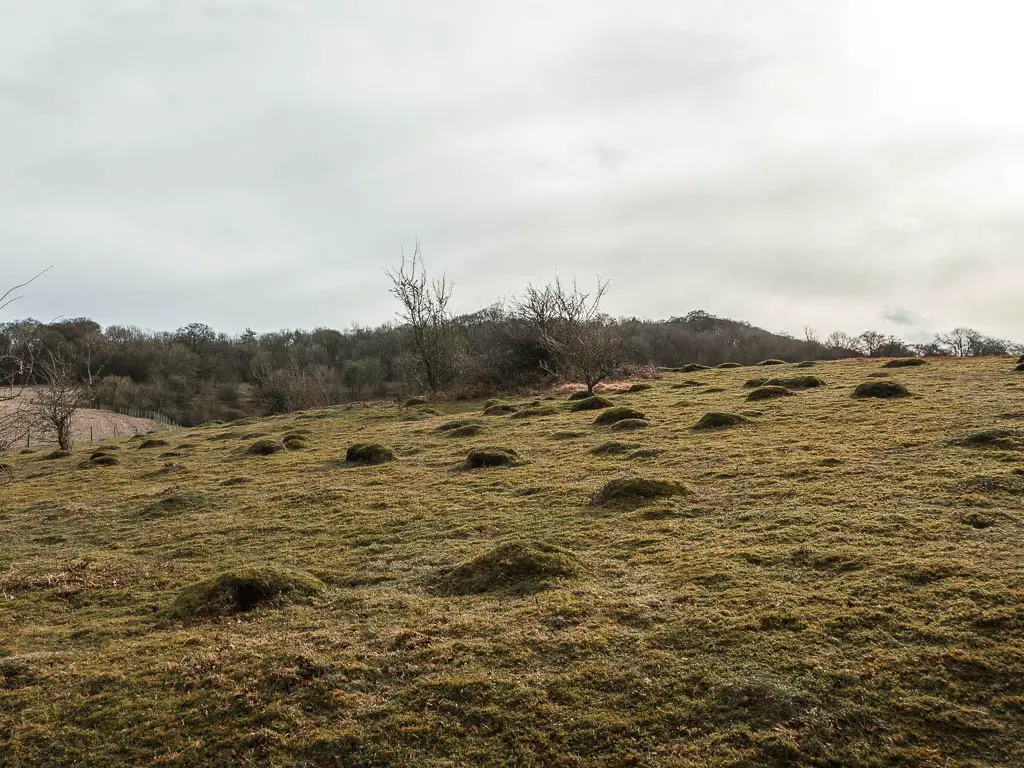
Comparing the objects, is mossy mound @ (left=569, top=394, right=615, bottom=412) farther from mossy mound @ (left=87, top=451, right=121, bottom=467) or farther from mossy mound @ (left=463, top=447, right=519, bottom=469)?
mossy mound @ (left=87, top=451, right=121, bottom=467)

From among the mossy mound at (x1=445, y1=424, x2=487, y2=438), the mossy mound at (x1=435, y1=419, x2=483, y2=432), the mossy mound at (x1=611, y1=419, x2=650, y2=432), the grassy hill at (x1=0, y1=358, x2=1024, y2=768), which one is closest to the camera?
the grassy hill at (x1=0, y1=358, x2=1024, y2=768)

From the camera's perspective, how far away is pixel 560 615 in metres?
6.52

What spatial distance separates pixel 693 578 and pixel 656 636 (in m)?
1.47

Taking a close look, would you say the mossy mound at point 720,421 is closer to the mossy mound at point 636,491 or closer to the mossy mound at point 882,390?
the mossy mound at point 882,390

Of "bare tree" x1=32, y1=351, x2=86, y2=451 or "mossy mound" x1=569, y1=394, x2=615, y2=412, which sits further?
"bare tree" x1=32, y1=351, x2=86, y2=451

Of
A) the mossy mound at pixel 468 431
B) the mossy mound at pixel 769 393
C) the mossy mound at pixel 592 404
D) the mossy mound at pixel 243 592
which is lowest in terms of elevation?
the mossy mound at pixel 243 592

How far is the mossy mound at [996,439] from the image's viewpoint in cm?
1109

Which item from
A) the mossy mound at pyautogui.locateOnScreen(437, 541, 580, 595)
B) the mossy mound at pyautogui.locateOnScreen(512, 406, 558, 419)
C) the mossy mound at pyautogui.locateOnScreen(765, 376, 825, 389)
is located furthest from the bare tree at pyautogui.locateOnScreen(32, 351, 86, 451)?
the mossy mound at pyautogui.locateOnScreen(765, 376, 825, 389)

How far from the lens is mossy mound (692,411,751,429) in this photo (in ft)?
55.7

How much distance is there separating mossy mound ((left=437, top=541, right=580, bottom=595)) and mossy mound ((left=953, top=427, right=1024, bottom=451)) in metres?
8.25

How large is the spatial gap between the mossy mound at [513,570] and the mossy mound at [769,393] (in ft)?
50.1

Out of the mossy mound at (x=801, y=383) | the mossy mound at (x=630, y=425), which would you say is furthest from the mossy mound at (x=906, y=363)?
the mossy mound at (x=630, y=425)

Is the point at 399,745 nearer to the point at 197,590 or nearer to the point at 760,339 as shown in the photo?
the point at 197,590

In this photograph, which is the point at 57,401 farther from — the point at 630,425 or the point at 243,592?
the point at 243,592
